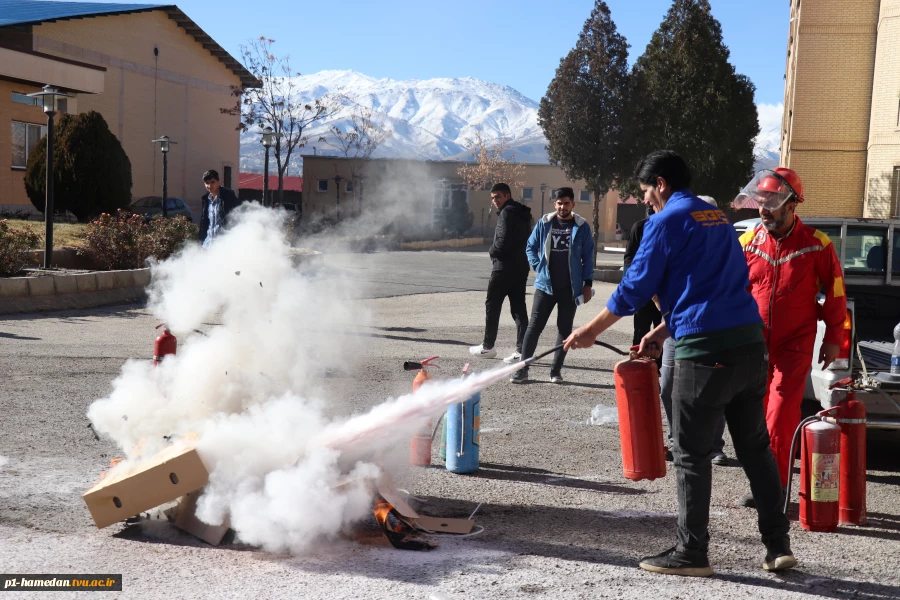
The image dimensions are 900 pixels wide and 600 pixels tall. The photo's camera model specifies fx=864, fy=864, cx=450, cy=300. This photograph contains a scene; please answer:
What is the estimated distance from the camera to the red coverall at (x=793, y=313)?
4.85 m

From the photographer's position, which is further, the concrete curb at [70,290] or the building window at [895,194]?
the building window at [895,194]

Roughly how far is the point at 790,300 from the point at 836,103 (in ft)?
92.9

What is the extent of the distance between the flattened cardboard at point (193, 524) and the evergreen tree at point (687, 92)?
105 feet

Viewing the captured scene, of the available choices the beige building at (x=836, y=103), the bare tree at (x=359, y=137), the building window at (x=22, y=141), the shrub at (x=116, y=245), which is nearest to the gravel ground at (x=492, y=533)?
the shrub at (x=116, y=245)

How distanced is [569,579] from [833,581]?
1222 millimetres

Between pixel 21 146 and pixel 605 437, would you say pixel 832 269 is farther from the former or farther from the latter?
pixel 21 146

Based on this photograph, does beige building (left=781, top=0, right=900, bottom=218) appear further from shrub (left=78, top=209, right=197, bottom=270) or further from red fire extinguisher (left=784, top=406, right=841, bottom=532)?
red fire extinguisher (left=784, top=406, right=841, bottom=532)

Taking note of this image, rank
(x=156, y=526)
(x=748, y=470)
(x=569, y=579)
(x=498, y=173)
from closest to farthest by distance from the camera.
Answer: (x=569, y=579) < (x=748, y=470) < (x=156, y=526) < (x=498, y=173)

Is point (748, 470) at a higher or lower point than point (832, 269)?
lower

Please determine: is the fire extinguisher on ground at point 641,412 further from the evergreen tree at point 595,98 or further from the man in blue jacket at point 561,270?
the evergreen tree at point 595,98

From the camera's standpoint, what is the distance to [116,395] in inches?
203

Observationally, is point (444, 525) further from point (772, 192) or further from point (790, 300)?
point (772, 192)

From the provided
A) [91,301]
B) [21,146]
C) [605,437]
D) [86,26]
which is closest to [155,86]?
[86,26]

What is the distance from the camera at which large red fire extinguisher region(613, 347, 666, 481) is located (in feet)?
14.8
